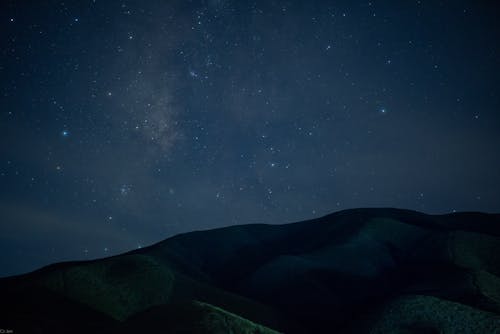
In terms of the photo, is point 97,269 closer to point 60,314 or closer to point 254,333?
point 60,314

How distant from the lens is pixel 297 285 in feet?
44.5

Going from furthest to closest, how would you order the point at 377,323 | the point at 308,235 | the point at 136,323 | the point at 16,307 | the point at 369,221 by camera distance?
the point at 308,235, the point at 369,221, the point at 377,323, the point at 16,307, the point at 136,323

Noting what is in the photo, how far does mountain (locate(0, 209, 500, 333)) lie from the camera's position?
25.8 feet

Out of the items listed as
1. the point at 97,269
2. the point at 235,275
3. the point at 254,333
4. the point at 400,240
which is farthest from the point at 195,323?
the point at 400,240

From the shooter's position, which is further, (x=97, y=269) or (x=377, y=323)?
(x=97, y=269)

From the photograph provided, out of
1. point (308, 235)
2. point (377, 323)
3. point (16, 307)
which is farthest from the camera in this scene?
point (308, 235)

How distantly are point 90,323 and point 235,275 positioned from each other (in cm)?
896

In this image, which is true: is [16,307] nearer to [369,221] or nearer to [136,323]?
[136,323]

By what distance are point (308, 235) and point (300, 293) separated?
7793 mm

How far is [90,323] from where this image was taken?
880 cm

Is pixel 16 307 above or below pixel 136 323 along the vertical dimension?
above

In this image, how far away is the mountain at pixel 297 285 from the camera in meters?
7.85

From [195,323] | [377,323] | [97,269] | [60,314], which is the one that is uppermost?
[97,269]

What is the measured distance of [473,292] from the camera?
9273mm
